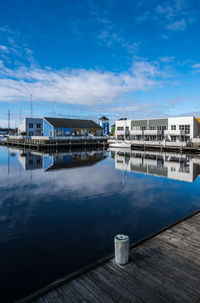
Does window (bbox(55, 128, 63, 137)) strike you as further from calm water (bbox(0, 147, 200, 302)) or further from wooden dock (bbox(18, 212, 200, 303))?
wooden dock (bbox(18, 212, 200, 303))

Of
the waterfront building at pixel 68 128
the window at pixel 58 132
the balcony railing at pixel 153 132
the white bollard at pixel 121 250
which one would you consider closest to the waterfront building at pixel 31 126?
the waterfront building at pixel 68 128

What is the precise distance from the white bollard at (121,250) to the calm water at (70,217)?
243 centimetres

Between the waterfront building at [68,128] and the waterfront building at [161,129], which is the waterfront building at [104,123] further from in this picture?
the waterfront building at [161,129]

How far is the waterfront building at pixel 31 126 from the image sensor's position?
275 feet

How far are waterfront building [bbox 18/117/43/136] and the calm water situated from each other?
63.4 m

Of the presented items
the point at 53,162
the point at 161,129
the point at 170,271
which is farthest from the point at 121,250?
the point at 161,129

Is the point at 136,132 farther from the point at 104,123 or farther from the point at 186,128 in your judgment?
the point at 104,123

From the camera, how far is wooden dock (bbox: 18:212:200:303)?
5363 mm

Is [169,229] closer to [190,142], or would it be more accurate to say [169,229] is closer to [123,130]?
[190,142]

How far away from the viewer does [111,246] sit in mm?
9672

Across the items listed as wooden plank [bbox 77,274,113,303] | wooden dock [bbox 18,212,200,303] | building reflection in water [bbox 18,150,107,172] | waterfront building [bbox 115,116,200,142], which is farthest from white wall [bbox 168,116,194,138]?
wooden plank [bbox 77,274,113,303]

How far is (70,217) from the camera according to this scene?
13.3 m

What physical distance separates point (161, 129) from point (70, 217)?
208 feet

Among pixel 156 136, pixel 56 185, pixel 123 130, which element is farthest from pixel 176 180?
pixel 123 130
